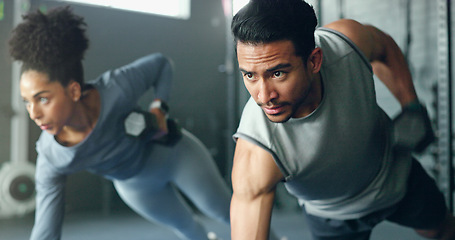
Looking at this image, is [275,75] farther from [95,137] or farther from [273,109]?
[95,137]

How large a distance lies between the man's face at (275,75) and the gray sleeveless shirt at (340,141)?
7cm

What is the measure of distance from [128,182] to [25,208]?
112cm

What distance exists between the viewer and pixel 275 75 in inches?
32.9

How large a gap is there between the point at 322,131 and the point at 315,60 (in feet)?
0.55

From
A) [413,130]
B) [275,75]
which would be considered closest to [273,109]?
[275,75]

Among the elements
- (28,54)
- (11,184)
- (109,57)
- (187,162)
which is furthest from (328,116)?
(109,57)

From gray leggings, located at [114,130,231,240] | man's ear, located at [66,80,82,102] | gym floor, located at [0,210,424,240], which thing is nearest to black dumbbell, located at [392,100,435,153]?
gray leggings, located at [114,130,231,240]

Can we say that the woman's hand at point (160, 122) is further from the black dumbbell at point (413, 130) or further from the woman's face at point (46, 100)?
the black dumbbell at point (413, 130)

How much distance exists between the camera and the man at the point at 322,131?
83 centimetres

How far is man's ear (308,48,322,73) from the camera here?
878mm

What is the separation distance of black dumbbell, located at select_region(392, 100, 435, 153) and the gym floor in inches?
53.0

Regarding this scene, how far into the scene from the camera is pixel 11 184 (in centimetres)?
225

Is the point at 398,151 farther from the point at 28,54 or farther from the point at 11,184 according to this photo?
the point at 11,184

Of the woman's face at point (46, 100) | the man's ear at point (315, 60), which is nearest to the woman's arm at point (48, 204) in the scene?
the woman's face at point (46, 100)
